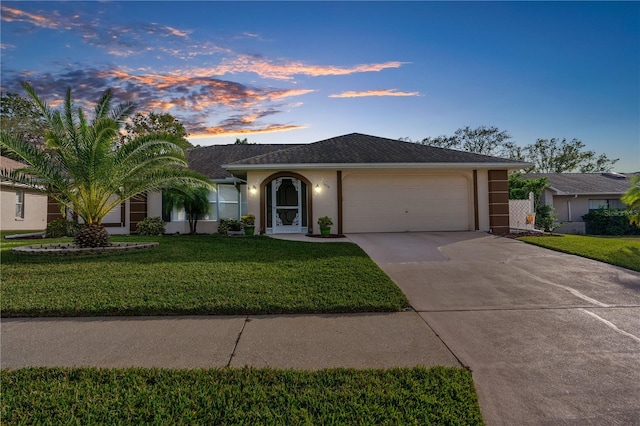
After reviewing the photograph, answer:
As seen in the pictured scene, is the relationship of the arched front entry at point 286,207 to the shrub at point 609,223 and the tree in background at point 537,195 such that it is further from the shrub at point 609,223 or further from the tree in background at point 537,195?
the shrub at point 609,223

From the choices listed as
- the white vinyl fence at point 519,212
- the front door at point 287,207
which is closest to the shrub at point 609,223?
the white vinyl fence at point 519,212

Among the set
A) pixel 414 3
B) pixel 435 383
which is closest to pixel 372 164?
pixel 414 3

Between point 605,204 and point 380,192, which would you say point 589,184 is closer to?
point 605,204

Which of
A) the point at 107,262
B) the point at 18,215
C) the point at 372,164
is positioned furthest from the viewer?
the point at 18,215

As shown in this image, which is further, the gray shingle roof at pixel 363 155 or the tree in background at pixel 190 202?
the tree in background at pixel 190 202

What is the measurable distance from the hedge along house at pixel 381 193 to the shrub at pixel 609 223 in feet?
42.4

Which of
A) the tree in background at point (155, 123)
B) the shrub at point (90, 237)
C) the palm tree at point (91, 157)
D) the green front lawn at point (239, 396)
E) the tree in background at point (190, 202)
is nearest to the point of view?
the green front lawn at point (239, 396)

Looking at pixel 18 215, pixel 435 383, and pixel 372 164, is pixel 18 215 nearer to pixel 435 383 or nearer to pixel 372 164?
pixel 372 164

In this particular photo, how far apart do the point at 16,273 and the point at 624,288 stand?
11740 mm

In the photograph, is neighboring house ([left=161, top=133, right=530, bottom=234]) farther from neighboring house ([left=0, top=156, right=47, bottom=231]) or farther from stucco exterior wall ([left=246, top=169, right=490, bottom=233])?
neighboring house ([left=0, top=156, right=47, bottom=231])

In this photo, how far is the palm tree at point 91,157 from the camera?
27.4ft

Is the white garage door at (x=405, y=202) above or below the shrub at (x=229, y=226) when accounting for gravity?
above

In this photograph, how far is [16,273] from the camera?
6.45 m

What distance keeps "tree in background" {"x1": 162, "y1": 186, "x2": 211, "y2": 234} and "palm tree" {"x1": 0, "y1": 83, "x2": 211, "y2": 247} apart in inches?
131
